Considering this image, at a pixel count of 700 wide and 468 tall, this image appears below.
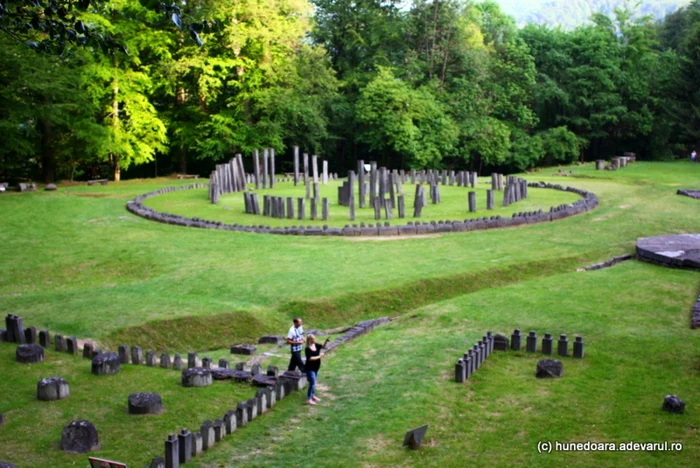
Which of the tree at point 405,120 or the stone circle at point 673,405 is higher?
the tree at point 405,120

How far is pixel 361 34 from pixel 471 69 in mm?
7752

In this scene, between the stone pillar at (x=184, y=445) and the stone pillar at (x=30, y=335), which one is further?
the stone pillar at (x=30, y=335)

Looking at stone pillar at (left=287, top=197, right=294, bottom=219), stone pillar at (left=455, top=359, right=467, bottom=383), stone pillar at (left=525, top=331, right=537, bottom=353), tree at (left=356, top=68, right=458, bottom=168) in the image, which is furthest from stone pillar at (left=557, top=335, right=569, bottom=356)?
tree at (left=356, top=68, right=458, bottom=168)

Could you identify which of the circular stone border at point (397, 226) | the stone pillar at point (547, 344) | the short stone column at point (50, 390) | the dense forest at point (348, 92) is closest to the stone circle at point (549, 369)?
the stone pillar at point (547, 344)

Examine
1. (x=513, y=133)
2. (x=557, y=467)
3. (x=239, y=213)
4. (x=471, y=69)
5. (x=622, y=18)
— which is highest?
(x=622, y=18)

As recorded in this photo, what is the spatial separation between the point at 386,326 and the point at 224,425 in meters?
6.61

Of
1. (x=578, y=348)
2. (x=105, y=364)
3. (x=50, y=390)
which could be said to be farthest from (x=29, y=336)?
(x=578, y=348)

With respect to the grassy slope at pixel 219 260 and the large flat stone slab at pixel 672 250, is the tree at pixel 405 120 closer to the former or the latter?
the grassy slope at pixel 219 260

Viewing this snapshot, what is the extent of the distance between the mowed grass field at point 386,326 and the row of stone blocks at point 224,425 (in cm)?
18

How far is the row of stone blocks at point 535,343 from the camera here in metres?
12.6

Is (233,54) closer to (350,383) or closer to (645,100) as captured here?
(645,100)

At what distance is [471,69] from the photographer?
50.3 meters

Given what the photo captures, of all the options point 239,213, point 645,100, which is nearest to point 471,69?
point 645,100

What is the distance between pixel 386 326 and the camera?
15648 mm
